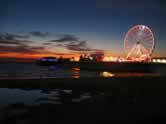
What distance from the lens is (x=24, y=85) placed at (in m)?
35.2

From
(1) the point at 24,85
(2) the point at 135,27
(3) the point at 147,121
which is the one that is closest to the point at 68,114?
(3) the point at 147,121

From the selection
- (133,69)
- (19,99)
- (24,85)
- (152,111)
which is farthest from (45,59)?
(152,111)

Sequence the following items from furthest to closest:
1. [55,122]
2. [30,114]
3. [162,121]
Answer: [30,114] < [55,122] < [162,121]

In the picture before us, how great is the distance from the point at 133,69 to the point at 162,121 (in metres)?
100.0

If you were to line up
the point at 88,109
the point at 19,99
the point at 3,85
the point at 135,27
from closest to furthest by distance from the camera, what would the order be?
the point at 88,109
the point at 19,99
the point at 3,85
the point at 135,27

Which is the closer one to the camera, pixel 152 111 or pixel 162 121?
pixel 162 121

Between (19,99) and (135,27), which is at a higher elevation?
(135,27)

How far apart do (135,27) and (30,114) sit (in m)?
71.6

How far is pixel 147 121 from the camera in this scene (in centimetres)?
1284

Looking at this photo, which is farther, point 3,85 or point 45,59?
point 45,59

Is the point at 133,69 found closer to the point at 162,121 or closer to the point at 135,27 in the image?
the point at 135,27

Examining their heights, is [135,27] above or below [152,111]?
above

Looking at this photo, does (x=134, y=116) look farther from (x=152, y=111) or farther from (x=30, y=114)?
(x=30, y=114)

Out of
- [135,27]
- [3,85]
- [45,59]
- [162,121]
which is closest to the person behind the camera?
[162,121]
